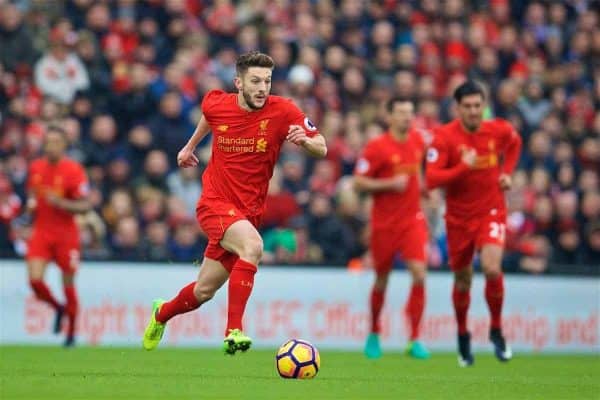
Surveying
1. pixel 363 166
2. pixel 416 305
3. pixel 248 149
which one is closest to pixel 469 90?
pixel 363 166

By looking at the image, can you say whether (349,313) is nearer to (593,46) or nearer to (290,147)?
(290,147)

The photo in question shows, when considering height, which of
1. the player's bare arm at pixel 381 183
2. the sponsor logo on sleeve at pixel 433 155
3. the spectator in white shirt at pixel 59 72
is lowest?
the player's bare arm at pixel 381 183

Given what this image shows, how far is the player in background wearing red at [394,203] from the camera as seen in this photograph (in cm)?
1609

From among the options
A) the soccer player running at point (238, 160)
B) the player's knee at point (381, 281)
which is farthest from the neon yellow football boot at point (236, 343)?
the player's knee at point (381, 281)

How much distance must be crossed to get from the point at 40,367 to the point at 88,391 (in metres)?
2.98

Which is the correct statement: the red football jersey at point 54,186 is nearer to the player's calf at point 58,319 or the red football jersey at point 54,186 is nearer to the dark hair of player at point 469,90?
the player's calf at point 58,319

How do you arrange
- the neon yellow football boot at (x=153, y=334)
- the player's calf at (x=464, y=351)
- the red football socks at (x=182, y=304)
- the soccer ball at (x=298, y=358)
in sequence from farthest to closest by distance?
the player's calf at (x=464, y=351), the neon yellow football boot at (x=153, y=334), the red football socks at (x=182, y=304), the soccer ball at (x=298, y=358)

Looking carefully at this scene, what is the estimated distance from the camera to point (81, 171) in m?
17.3

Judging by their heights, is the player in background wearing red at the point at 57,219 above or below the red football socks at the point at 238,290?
above

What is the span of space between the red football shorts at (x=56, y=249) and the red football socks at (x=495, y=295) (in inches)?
224

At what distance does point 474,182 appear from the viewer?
14344 millimetres

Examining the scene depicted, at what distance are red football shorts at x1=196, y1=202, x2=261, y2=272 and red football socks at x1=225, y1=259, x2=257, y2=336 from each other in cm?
43

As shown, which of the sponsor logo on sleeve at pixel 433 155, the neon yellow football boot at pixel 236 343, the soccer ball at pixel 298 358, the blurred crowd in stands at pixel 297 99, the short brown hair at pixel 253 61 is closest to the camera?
the neon yellow football boot at pixel 236 343

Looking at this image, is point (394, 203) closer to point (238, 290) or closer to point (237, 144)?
point (237, 144)
